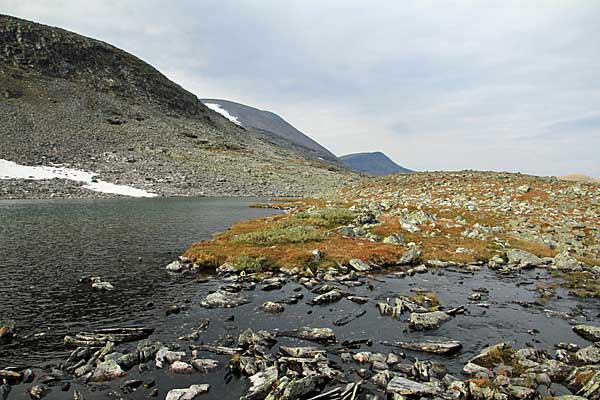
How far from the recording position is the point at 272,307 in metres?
18.2

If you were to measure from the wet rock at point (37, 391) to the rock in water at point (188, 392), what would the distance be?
3860 mm

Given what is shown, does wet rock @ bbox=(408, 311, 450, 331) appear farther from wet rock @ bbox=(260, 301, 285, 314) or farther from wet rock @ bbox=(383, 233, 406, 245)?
wet rock @ bbox=(383, 233, 406, 245)

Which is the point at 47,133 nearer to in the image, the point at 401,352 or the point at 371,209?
the point at 371,209

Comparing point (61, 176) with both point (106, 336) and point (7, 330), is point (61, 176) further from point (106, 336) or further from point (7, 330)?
point (106, 336)

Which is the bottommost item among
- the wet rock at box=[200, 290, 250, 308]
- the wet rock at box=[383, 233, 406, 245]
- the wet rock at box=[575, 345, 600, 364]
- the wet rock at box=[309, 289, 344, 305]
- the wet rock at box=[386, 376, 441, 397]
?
the wet rock at box=[200, 290, 250, 308]

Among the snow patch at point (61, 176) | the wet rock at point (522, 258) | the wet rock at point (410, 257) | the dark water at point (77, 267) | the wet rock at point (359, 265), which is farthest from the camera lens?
the snow patch at point (61, 176)

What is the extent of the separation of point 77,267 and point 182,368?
1679 cm

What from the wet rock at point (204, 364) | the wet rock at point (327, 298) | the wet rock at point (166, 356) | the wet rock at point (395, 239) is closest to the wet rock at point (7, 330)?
the wet rock at point (166, 356)

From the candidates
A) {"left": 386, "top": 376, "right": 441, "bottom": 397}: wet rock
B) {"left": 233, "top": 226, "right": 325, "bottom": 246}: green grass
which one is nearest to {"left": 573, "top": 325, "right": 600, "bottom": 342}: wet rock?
{"left": 386, "top": 376, "right": 441, "bottom": 397}: wet rock

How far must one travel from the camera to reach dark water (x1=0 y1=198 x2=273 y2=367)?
1592cm

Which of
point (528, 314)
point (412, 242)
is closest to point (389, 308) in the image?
point (528, 314)

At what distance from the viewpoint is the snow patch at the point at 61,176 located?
81.4m

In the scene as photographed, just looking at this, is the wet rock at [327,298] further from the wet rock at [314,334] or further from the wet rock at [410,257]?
the wet rock at [410,257]

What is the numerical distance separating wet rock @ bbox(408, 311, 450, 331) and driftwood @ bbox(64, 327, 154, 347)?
11825 mm
